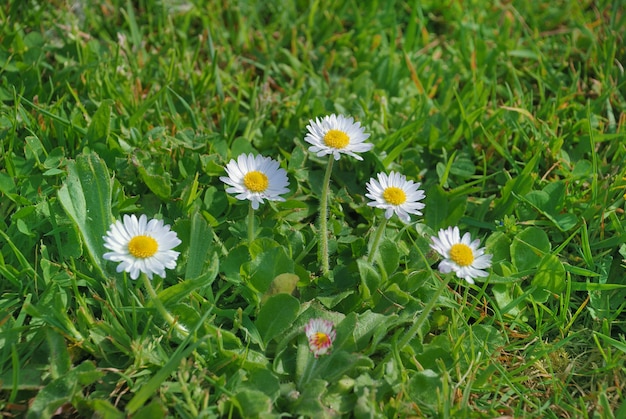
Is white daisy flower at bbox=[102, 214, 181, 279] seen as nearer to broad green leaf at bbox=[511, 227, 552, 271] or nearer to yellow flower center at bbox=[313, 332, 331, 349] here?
yellow flower center at bbox=[313, 332, 331, 349]

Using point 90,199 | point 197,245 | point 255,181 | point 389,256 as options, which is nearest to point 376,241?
point 389,256

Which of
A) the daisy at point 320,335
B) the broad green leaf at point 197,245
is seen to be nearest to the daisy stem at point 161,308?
the broad green leaf at point 197,245

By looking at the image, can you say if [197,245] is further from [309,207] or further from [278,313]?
[309,207]

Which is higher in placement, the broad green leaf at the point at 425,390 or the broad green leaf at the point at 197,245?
the broad green leaf at the point at 197,245

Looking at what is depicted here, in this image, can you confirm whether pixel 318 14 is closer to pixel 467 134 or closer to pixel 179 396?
pixel 467 134

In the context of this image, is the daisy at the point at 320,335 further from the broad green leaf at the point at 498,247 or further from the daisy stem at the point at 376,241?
the broad green leaf at the point at 498,247

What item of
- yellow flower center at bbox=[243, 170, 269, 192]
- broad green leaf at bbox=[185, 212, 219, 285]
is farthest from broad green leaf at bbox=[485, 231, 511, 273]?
broad green leaf at bbox=[185, 212, 219, 285]
